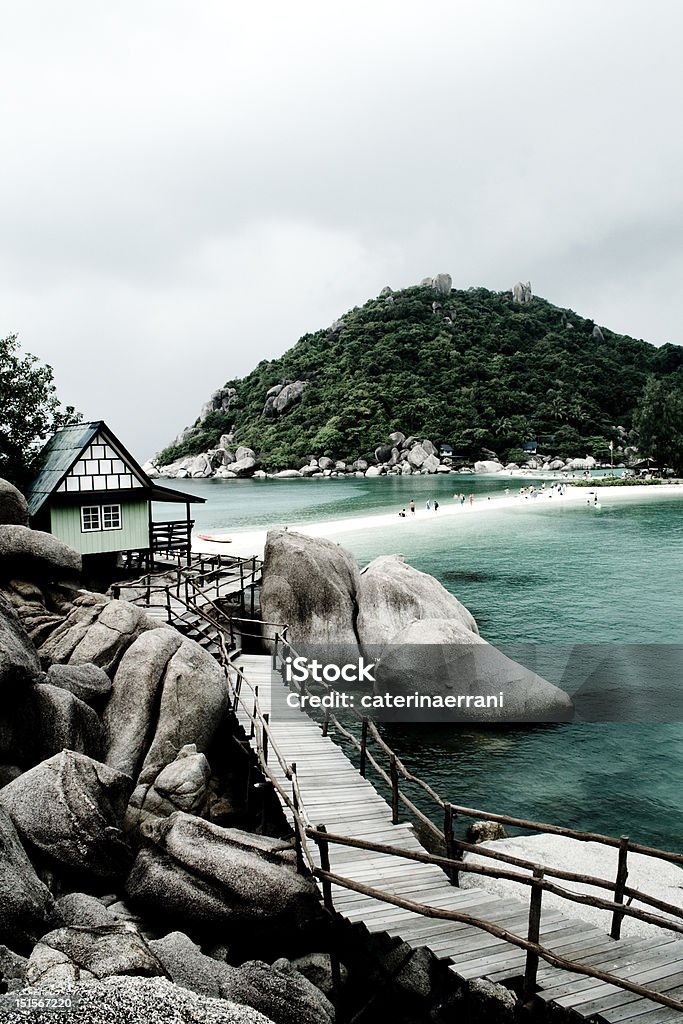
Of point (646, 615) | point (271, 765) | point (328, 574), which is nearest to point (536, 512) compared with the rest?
point (646, 615)

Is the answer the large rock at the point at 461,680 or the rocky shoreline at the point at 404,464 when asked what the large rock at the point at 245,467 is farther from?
the large rock at the point at 461,680

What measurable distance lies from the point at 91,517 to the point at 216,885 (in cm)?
1898

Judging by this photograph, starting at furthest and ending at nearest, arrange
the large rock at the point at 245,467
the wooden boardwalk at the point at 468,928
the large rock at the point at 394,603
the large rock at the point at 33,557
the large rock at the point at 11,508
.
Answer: the large rock at the point at 245,467
the large rock at the point at 394,603
the large rock at the point at 11,508
the large rock at the point at 33,557
the wooden boardwalk at the point at 468,928

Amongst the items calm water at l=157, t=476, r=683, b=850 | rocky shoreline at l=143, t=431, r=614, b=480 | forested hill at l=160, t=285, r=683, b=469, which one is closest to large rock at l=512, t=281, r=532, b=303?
forested hill at l=160, t=285, r=683, b=469

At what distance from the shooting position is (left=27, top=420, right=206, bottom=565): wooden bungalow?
25.5 meters

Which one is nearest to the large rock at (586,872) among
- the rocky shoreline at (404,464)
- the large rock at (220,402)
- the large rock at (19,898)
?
the large rock at (19,898)

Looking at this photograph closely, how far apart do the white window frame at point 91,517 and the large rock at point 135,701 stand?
1168cm

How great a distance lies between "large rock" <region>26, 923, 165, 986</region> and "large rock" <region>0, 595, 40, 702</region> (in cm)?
507

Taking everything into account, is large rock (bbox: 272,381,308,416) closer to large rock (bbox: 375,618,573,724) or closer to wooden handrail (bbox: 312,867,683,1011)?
large rock (bbox: 375,618,573,724)

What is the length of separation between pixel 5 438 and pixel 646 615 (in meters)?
30.4

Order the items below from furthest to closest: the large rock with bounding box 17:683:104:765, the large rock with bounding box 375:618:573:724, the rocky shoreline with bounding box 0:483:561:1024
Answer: the large rock with bounding box 375:618:573:724 < the large rock with bounding box 17:683:104:765 < the rocky shoreline with bounding box 0:483:561:1024

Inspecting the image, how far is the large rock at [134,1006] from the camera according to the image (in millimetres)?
4961

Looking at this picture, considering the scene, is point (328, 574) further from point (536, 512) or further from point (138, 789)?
point (536, 512)

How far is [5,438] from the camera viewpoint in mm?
27781
